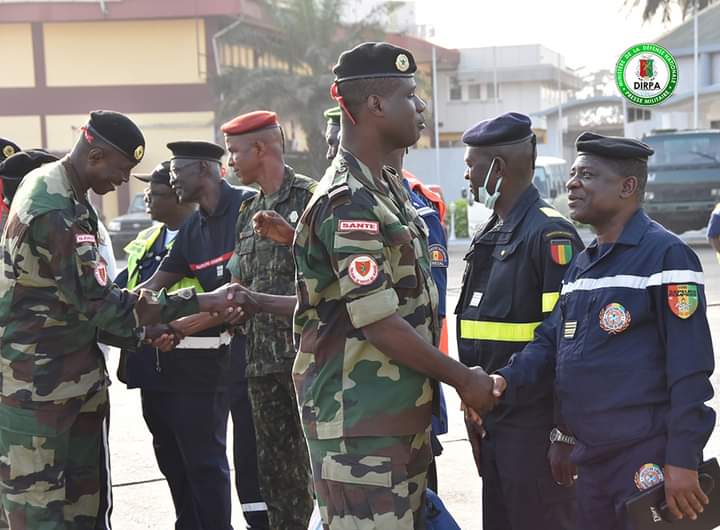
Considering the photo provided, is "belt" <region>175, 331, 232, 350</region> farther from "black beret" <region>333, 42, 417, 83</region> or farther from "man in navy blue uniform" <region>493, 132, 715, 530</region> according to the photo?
"black beret" <region>333, 42, 417, 83</region>

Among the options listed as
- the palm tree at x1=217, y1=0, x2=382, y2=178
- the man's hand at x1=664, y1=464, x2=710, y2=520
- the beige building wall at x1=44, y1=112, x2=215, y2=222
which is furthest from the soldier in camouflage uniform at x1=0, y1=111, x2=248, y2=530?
the beige building wall at x1=44, y1=112, x2=215, y2=222

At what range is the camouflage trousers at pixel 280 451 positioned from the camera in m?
4.73

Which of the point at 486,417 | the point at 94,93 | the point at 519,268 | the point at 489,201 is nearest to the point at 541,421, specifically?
the point at 486,417

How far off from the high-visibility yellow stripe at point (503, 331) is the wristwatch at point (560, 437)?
38 centimetres

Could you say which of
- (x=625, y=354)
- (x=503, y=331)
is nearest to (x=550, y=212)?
(x=503, y=331)

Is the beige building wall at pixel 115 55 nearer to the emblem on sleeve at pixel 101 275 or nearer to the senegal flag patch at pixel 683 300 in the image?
the emblem on sleeve at pixel 101 275

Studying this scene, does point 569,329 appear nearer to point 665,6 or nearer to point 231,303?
point 231,303

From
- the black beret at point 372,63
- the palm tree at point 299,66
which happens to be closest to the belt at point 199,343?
the black beret at point 372,63

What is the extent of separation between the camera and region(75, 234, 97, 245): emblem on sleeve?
13.7 ft

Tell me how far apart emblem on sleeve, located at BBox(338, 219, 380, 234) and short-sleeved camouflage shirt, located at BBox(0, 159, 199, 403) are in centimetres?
162

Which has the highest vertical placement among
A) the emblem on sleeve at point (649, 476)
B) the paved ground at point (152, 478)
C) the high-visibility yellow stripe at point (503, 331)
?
the high-visibility yellow stripe at point (503, 331)

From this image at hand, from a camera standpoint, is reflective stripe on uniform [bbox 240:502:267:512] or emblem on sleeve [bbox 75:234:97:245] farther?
reflective stripe on uniform [bbox 240:502:267:512]

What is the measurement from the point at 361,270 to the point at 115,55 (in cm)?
3434

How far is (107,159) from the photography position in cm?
437
